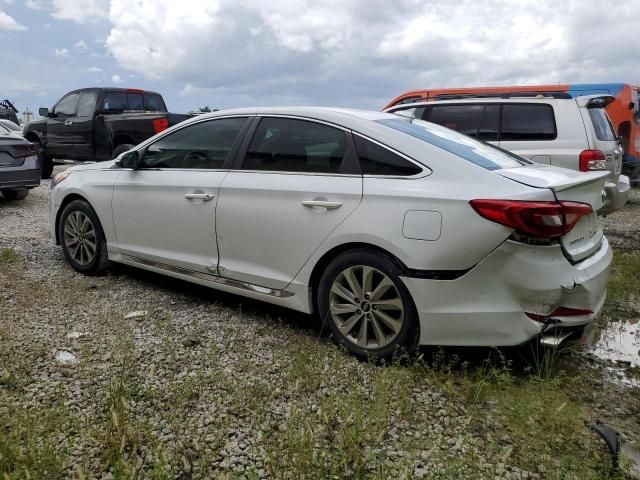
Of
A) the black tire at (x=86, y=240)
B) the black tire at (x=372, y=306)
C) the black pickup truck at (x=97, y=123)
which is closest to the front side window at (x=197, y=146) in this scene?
the black tire at (x=86, y=240)

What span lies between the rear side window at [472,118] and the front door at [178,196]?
4689 millimetres

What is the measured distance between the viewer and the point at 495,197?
291 centimetres

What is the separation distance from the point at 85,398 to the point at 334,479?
147cm

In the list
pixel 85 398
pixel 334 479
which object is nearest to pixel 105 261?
pixel 85 398

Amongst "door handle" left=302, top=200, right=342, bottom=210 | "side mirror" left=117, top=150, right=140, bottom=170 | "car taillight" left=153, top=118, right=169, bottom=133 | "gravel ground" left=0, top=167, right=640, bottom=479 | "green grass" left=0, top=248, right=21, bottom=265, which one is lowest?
"gravel ground" left=0, top=167, right=640, bottom=479

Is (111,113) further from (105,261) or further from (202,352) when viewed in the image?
(202,352)

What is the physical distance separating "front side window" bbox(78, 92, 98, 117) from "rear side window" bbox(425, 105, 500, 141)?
733 cm

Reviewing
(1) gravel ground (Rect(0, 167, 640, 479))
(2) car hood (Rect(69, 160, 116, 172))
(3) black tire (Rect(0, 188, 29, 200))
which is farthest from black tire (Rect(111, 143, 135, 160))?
(1) gravel ground (Rect(0, 167, 640, 479))

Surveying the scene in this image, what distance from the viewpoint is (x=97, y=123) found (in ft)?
37.3

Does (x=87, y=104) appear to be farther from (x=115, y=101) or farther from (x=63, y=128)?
(x=63, y=128)

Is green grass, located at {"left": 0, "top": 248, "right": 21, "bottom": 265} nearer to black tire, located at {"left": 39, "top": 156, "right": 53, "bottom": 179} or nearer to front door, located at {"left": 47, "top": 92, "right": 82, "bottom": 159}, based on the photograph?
front door, located at {"left": 47, "top": 92, "right": 82, "bottom": 159}

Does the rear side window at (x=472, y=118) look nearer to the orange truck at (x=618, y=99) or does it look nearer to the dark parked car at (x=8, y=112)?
the orange truck at (x=618, y=99)

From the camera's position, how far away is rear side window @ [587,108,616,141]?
25.1 feet

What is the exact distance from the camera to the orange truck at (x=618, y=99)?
11.3m
